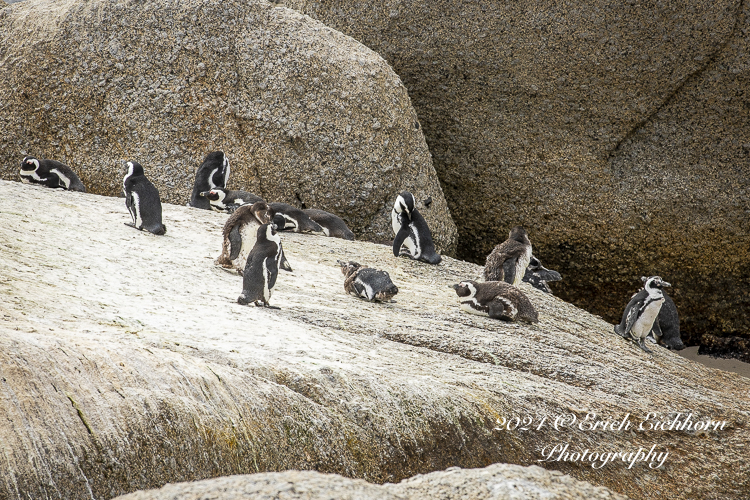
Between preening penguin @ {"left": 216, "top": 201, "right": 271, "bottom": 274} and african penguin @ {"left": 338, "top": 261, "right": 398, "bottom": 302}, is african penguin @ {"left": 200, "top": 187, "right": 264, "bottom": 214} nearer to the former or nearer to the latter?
preening penguin @ {"left": 216, "top": 201, "right": 271, "bottom": 274}

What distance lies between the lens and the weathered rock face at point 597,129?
9766mm

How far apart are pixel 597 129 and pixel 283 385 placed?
8299mm

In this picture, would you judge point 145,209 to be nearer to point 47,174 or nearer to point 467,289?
point 47,174

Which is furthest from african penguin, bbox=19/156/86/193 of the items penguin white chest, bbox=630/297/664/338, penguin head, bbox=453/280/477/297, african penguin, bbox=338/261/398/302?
penguin white chest, bbox=630/297/664/338

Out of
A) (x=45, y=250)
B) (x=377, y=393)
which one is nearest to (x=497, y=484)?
(x=377, y=393)

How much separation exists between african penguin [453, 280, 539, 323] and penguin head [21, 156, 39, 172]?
17.6ft

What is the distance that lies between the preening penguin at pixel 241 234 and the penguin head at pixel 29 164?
351 centimetres

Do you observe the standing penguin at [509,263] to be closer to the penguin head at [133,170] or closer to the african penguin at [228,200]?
A: the african penguin at [228,200]

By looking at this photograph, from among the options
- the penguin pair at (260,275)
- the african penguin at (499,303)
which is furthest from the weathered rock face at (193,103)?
the penguin pair at (260,275)

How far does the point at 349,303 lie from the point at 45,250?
2.29 metres

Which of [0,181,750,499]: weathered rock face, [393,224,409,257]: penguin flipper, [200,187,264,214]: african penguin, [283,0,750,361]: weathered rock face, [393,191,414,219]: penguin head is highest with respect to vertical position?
[283,0,750,361]: weathered rock face

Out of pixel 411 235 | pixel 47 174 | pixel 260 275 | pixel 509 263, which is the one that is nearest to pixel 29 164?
pixel 47 174

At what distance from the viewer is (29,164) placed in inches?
312

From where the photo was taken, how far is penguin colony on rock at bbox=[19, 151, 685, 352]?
Answer: 526cm
